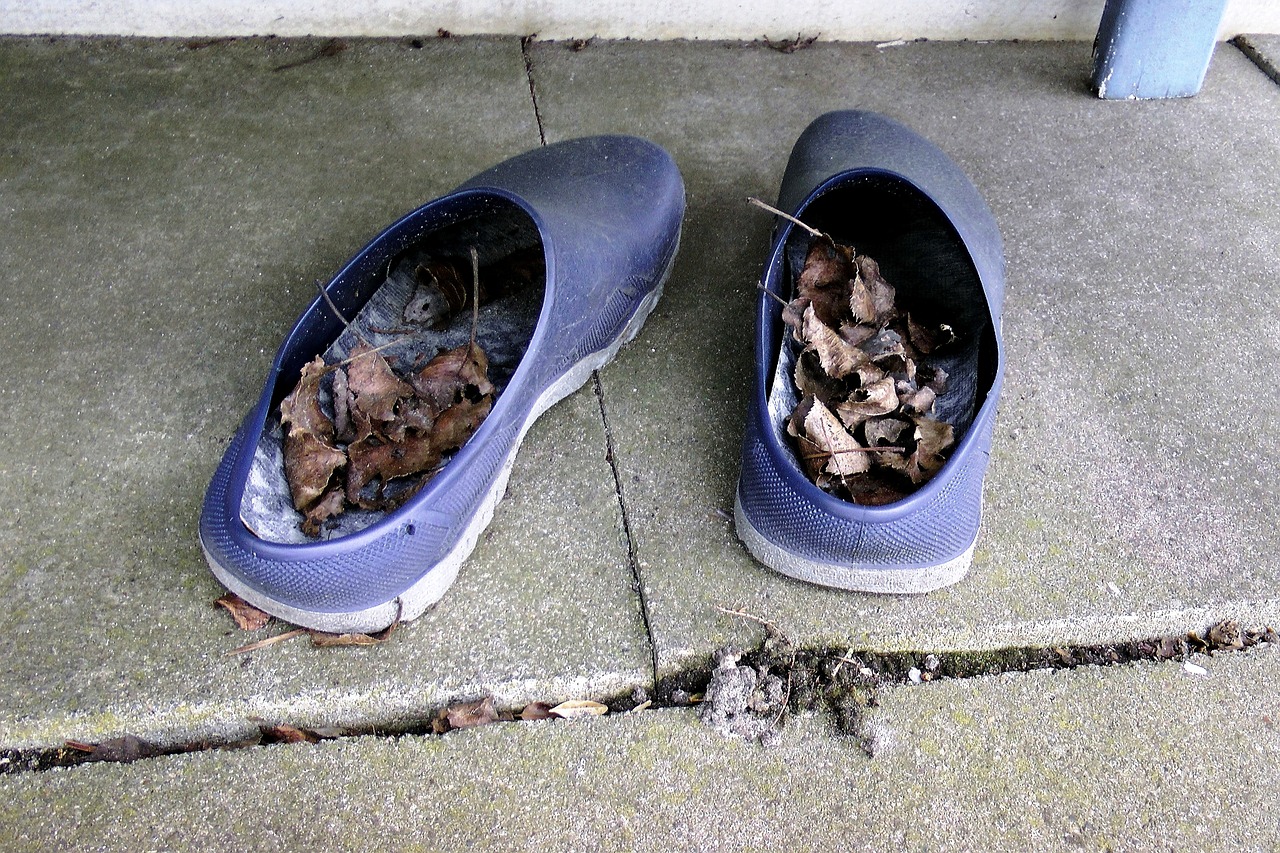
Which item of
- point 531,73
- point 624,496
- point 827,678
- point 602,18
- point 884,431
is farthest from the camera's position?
point 602,18

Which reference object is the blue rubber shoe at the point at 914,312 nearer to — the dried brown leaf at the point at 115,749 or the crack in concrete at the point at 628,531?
the crack in concrete at the point at 628,531

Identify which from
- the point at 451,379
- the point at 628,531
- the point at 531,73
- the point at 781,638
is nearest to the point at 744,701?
the point at 781,638

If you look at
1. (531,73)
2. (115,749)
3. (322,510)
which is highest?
(531,73)

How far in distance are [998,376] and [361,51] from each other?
2036 mm

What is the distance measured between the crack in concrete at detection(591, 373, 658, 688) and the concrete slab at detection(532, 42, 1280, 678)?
0.4 inches

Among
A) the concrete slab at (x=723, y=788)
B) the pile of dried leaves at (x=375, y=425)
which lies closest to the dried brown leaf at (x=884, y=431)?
the concrete slab at (x=723, y=788)

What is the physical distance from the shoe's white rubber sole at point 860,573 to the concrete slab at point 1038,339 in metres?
0.04

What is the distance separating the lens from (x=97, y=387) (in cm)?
182

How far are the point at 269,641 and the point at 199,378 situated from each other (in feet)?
2.00

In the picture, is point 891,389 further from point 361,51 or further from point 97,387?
point 361,51

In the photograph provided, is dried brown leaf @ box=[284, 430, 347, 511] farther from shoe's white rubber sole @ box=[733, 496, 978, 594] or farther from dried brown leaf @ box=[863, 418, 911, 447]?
dried brown leaf @ box=[863, 418, 911, 447]

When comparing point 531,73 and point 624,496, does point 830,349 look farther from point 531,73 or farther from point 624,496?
point 531,73

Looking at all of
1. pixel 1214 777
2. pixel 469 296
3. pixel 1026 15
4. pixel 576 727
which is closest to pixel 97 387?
pixel 469 296

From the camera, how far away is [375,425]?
62.7 inches
